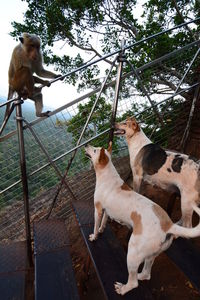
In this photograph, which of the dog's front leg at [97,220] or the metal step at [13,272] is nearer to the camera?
the metal step at [13,272]

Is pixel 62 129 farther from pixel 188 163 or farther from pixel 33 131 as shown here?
pixel 188 163

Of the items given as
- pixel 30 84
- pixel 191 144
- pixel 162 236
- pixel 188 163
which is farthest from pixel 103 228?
pixel 191 144

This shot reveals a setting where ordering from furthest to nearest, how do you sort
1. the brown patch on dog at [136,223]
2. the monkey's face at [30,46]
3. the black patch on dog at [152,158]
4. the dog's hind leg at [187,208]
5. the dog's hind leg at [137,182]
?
the monkey's face at [30,46], the dog's hind leg at [137,182], the black patch on dog at [152,158], the dog's hind leg at [187,208], the brown patch on dog at [136,223]

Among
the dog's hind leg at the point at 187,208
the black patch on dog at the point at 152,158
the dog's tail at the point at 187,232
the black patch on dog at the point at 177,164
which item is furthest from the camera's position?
the black patch on dog at the point at 152,158

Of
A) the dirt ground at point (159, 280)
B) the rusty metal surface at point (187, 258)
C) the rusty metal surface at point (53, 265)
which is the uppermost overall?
the rusty metal surface at point (53, 265)

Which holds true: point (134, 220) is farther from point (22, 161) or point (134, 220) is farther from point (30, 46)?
point (30, 46)

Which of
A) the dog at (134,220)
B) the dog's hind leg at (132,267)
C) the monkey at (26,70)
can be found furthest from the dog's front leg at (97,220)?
the monkey at (26,70)

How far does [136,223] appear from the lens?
1.54 m

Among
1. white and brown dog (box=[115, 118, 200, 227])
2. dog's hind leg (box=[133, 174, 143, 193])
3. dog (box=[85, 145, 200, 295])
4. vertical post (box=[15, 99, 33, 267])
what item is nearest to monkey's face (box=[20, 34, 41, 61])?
vertical post (box=[15, 99, 33, 267])

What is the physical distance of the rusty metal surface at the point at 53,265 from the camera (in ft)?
4.87

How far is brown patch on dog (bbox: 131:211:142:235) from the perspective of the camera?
1.49 metres

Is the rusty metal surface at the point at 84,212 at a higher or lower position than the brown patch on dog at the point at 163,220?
lower

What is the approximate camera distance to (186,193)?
2092 mm

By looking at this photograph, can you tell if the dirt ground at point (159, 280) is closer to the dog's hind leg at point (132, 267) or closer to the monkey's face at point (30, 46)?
the dog's hind leg at point (132, 267)
